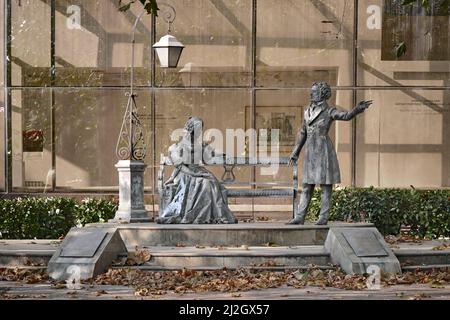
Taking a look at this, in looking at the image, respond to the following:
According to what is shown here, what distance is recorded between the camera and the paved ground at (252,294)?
10.9 meters

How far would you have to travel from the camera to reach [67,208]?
1694cm

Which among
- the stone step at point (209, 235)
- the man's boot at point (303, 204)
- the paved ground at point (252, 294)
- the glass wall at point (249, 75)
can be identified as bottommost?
the paved ground at point (252, 294)

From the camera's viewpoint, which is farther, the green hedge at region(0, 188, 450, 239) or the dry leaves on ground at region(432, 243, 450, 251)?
the green hedge at region(0, 188, 450, 239)

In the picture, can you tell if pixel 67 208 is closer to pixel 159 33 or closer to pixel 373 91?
pixel 159 33

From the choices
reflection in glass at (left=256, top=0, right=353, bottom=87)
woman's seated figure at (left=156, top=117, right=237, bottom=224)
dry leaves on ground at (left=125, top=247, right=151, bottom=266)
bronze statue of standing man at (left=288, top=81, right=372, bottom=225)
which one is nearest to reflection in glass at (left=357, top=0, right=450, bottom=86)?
reflection in glass at (left=256, top=0, right=353, bottom=87)

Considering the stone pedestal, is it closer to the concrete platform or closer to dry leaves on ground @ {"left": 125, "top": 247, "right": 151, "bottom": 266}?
the concrete platform

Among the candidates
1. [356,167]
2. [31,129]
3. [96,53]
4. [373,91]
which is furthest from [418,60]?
[31,129]

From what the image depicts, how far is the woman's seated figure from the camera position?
1486 centimetres

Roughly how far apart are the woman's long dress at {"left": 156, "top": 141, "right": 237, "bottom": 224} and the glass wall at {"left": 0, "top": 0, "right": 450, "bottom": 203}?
5930 millimetres

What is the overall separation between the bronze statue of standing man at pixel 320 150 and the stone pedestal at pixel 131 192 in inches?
100

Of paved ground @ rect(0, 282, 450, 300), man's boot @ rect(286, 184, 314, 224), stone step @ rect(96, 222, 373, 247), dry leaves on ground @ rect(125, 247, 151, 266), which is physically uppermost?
man's boot @ rect(286, 184, 314, 224)

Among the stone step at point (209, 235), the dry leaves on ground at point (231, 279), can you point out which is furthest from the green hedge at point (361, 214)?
the dry leaves on ground at point (231, 279)

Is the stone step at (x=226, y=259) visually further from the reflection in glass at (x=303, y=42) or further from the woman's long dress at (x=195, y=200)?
the reflection in glass at (x=303, y=42)

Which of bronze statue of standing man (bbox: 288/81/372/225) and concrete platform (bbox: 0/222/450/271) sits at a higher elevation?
bronze statue of standing man (bbox: 288/81/372/225)
